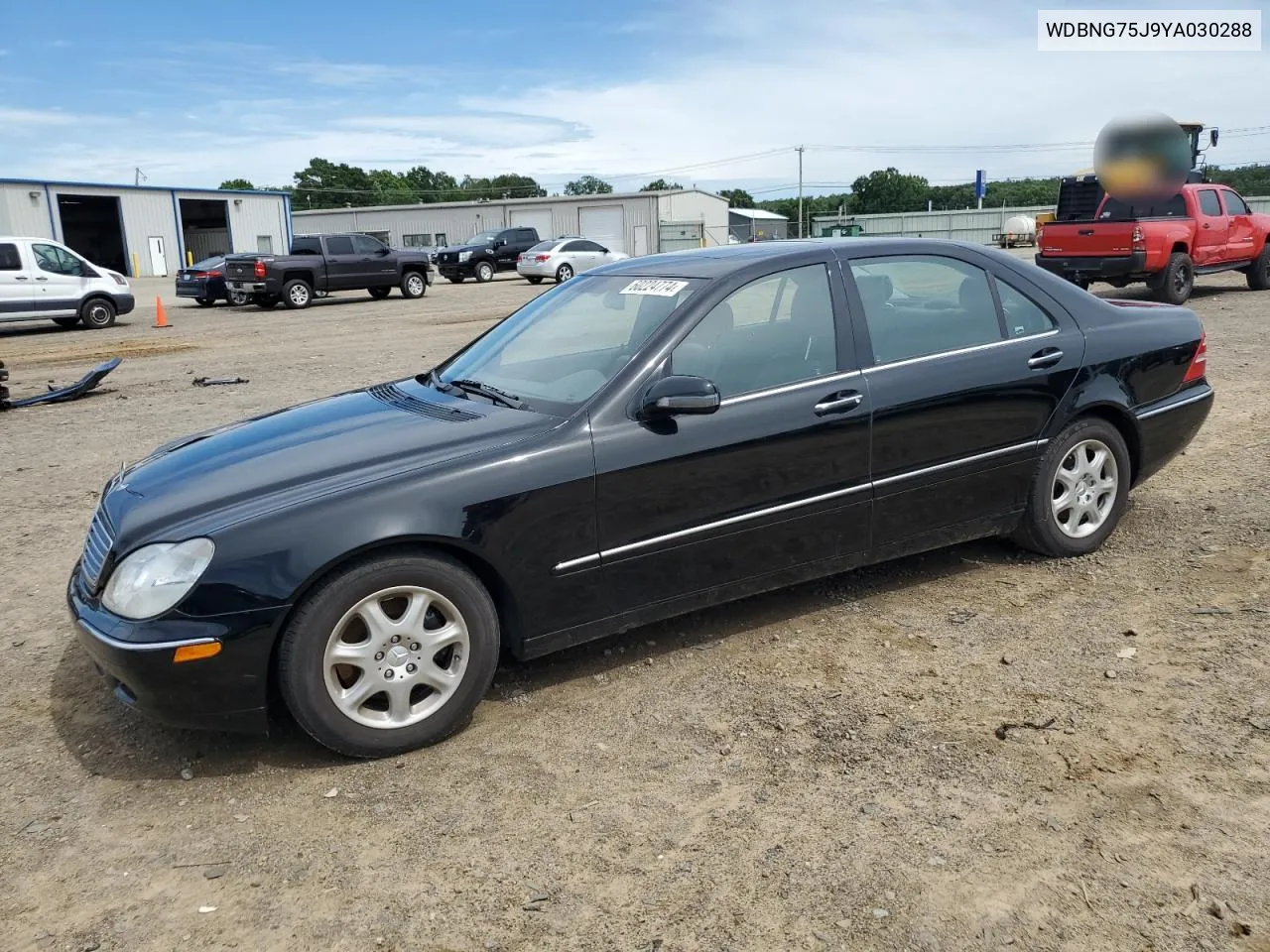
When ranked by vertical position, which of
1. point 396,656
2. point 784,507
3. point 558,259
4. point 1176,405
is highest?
point 558,259

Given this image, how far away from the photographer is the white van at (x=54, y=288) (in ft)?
60.2

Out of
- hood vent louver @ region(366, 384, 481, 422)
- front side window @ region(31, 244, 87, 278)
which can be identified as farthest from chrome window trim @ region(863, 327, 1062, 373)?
front side window @ region(31, 244, 87, 278)

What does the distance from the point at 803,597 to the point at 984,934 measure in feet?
7.22

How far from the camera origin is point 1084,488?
4.77 metres

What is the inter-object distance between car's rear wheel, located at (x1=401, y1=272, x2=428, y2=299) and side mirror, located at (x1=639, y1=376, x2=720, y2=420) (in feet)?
75.7

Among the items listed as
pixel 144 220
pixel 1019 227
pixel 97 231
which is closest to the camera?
pixel 1019 227

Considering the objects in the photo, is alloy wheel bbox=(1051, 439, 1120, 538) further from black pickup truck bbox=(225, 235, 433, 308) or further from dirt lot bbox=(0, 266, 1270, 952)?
black pickup truck bbox=(225, 235, 433, 308)

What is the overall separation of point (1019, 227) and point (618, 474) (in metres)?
44.8

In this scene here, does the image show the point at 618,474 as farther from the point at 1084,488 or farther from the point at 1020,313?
the point at 1084,488

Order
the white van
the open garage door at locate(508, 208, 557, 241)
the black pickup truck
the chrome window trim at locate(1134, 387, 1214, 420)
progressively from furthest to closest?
the open garage door at locate(508, 208, 557, 241), the black pickup truck, the white van, the chrome window trim at locate(1134, 387, 1214, 420)

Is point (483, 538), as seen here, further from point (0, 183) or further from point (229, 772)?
point (0, 183)

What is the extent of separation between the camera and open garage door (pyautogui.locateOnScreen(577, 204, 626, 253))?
2098 inches

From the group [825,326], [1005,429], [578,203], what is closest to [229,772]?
[825,326]

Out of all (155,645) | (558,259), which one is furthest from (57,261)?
(155,645)
